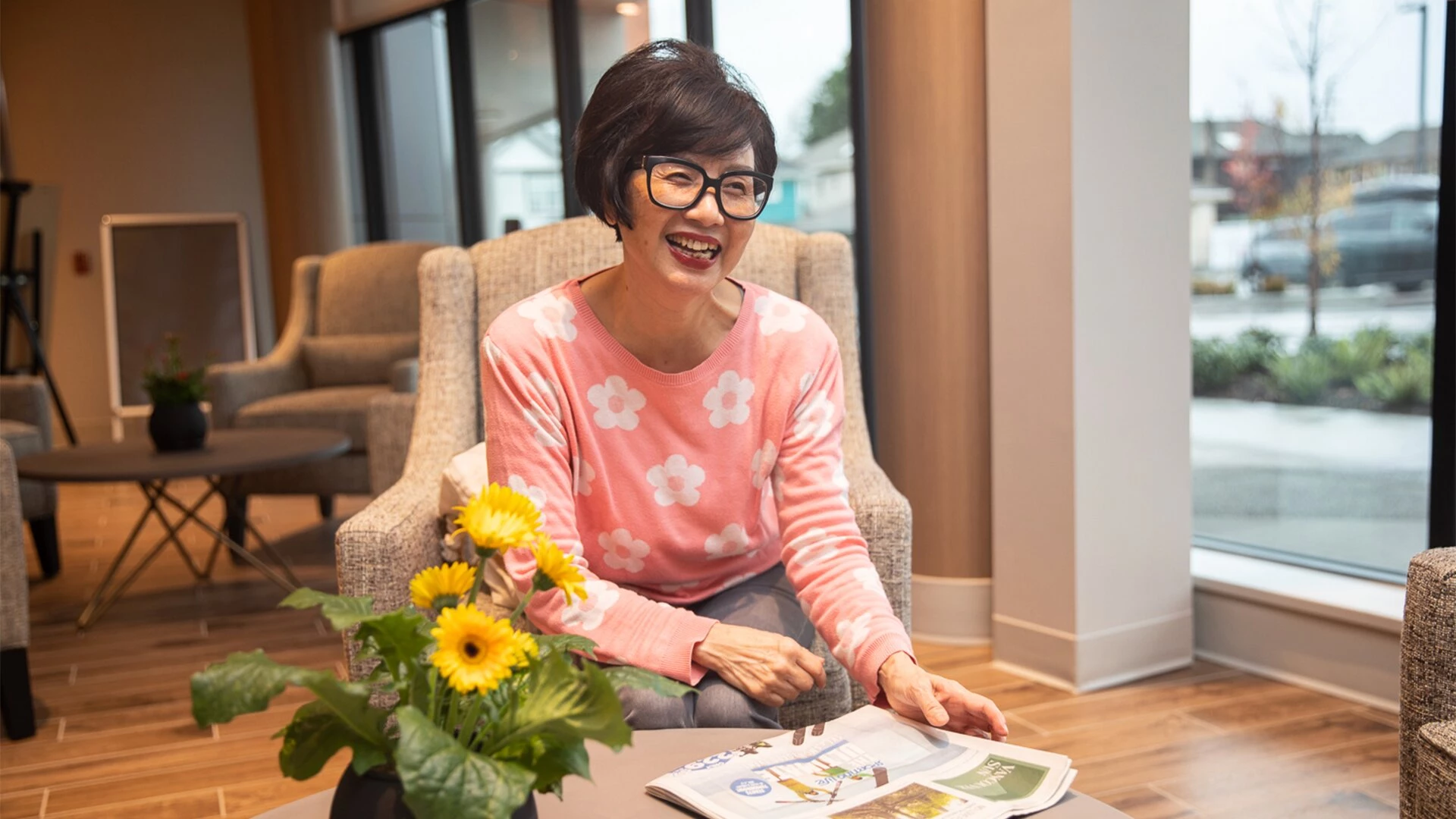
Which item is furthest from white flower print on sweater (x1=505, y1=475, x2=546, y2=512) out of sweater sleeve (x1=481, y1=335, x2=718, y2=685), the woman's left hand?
the woman's left hand

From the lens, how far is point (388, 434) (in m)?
3.85

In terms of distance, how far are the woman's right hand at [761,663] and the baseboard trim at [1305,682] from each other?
1651 mm

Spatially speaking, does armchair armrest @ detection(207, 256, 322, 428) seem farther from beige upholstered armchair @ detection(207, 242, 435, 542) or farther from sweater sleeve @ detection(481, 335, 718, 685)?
sweater sleeve @ detection(481, 335, 718, 685)

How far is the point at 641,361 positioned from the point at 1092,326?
1466 millimetres

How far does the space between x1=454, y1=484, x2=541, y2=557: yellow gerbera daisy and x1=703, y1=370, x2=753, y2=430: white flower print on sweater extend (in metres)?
0.74

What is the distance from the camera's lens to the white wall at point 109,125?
7.40 m

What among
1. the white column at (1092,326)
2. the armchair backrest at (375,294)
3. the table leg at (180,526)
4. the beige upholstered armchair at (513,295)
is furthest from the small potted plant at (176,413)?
the white column at (1092,326)

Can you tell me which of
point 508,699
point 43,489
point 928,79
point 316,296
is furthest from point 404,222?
point 508,699

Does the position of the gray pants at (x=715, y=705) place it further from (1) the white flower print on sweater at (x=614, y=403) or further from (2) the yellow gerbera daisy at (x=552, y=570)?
(2) the yellow gerbera daisy at (x=552, y=570)

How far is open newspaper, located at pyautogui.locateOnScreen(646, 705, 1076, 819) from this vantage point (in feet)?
3.21

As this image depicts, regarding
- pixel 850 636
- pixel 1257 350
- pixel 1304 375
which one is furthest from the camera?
pixel 1257 350

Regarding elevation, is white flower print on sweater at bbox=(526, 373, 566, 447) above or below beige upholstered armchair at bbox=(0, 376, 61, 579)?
above

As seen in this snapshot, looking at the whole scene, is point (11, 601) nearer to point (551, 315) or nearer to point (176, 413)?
A: point (176, 413)

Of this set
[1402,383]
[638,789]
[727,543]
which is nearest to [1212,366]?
[1402,383]
